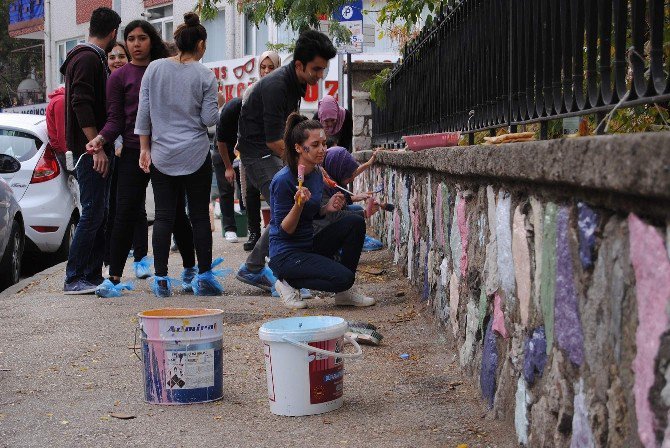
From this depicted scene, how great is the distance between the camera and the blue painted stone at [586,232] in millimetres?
2656

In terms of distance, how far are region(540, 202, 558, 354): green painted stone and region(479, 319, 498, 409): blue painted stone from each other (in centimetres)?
84

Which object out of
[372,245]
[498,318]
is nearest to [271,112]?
[372,245]

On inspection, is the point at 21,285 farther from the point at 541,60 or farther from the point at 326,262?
the point at 541,60

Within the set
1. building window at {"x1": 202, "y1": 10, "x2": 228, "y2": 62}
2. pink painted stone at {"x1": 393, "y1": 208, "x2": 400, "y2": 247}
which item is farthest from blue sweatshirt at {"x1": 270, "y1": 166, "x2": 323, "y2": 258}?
building window at {"x1": 202, "y1": 10, "x2": 228, "y2": 62}

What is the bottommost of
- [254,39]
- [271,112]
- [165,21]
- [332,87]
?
[271,112]

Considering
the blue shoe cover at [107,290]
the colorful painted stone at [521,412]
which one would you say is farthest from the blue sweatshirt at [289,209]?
the colorful painted stone at [521,412]

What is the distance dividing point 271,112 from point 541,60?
3739 millimetres

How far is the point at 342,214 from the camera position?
7.25 m

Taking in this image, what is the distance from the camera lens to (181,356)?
14.4 ft

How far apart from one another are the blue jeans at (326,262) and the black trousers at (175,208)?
0.72 metres

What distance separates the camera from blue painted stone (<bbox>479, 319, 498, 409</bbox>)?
4000 mm

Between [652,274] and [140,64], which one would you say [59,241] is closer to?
[140,64]

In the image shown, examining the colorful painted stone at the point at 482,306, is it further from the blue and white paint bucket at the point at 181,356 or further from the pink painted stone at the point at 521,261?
the blue and white paint bucket at the point at 181,356

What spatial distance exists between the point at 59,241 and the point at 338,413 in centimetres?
670
